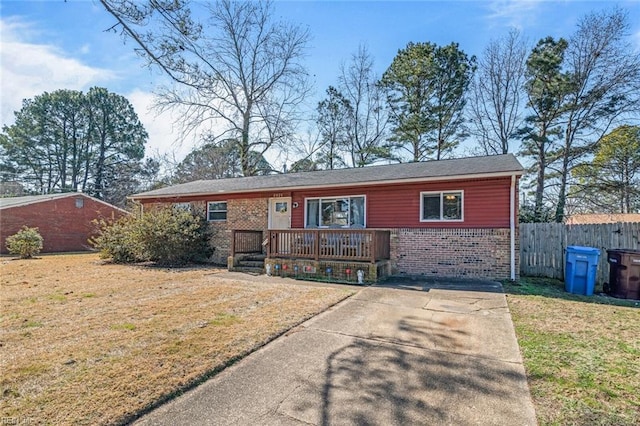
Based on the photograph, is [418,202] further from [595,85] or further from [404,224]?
[595,85]

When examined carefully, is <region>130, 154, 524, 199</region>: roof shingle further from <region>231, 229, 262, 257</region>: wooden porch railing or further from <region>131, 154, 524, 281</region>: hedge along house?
<region>231, 229, 262, 257</region>: wooden porch railing

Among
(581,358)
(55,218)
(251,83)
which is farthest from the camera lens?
(251,83)

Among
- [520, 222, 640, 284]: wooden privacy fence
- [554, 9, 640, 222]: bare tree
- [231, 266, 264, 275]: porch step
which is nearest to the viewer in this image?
[520, 222, 640, 284]: wooden privacy fence

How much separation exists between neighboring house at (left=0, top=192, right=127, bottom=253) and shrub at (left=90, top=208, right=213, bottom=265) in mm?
5627

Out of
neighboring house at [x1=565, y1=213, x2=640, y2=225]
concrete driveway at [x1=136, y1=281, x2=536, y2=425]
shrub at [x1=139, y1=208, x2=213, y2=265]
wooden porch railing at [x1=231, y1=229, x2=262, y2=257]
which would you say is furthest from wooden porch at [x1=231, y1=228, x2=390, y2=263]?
neighboring house at [x1=565, y1=213, x2=640, y2=225]

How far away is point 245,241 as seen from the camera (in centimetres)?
1210

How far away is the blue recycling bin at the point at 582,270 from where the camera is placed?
7707 millimetres

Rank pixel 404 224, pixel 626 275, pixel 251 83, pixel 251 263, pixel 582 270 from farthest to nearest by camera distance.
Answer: pixel 251 83, pixel 251 263, pixel 404 224, pixel 582 270, pixel 626 275

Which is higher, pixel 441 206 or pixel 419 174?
pixel 419 174

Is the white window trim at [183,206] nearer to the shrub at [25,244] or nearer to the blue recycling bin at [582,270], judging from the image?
the shrub at [25,244]

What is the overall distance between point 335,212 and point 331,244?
2.24 meters

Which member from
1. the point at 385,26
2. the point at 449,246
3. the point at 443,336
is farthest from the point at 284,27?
the point at 443,336

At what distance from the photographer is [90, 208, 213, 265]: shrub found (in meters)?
12.1

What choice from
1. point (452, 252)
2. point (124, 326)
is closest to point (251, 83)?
point (452, 252)
